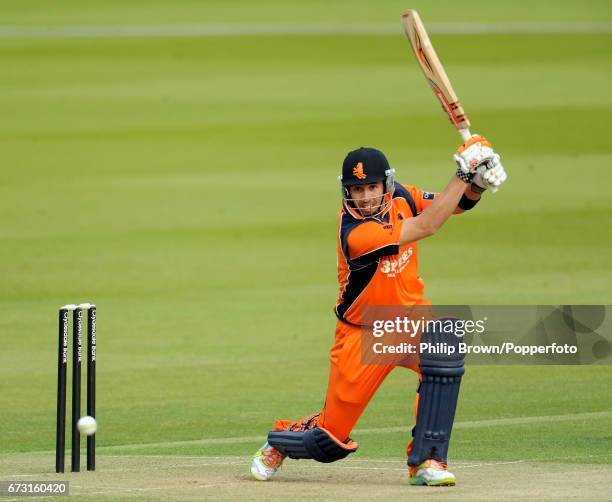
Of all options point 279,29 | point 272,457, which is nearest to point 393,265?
point 272,457

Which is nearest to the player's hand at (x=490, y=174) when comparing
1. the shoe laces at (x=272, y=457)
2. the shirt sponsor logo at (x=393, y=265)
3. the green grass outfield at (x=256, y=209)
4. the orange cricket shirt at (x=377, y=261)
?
the orange cricket shirt at (x=377, y=261)

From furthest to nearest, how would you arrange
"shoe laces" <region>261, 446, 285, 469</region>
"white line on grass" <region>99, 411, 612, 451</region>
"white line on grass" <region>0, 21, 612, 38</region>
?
"white line on grass" <region>0, 21, 612, 38</region> → "white line on grass" <region>99, 411, 612, 451</region> → "shoe laces" <region>261, 446, 285, 469</region>

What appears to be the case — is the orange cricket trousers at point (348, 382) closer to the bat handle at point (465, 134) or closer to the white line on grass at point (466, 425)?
the bat handle at point (465, 134)

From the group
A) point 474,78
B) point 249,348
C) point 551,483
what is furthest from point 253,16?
point 551,483

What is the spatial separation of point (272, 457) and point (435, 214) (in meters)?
1.53

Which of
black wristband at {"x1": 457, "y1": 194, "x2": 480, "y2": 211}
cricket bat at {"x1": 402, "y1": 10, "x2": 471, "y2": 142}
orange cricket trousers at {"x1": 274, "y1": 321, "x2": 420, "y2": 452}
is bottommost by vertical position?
orange cricket trousers at {"x1": 274, "y1": 321, "x2": 420, "y2": 452}

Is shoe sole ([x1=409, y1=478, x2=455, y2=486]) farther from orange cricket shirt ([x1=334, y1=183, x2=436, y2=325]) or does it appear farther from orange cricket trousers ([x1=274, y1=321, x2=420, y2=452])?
orange cricket shirt ([x1=334, y1=183, x2=436, y2=325])

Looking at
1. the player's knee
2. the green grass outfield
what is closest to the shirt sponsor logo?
the player's knee

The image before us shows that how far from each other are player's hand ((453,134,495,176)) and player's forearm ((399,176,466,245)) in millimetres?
95

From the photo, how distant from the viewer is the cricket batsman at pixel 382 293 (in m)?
6.75

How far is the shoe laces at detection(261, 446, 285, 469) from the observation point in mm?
7195

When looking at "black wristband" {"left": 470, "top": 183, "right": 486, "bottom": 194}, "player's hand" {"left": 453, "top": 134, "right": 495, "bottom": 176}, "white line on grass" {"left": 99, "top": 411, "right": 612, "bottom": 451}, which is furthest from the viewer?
"white line on grass" {"left": 99, "top": 411, "right": 612, "bottom": 451}

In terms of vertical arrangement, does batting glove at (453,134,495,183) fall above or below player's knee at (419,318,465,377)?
above

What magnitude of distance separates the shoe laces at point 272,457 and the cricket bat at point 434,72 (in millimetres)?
1851
